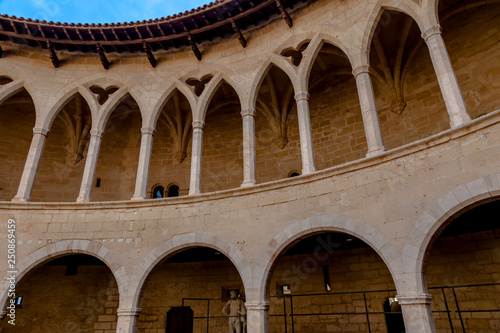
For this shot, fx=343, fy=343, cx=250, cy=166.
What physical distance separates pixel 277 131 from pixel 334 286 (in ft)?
17.9

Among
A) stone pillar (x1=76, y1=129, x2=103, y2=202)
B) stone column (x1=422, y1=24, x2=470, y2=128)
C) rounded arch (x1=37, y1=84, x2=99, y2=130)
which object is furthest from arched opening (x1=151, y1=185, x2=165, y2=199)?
stone column (x1=422, y1=24, x2=470, y2=128)

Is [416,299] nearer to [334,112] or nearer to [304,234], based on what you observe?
[304,234]

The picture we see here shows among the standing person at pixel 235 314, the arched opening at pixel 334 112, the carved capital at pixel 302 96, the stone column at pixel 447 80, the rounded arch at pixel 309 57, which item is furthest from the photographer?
the arched opening at pixel 334 112

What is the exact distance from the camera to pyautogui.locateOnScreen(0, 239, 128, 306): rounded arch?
7.96m

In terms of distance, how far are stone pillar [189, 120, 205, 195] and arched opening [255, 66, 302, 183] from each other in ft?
10.2

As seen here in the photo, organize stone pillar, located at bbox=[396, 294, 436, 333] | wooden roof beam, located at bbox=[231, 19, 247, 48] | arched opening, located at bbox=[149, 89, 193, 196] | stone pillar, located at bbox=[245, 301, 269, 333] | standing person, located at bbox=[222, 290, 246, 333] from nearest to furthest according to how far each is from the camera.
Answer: stone pillar, located at bbox=[396, 294, 436, 333]
stone pillar, located at bbox=[245, 301, 269, 333]
standing person, located at bbox=[222, 290, 246, 333]
wooden roof beam, located at bbox=[231, 19, 247, 48]
arched opening, located at bbox=[149, 89, 193, 196]

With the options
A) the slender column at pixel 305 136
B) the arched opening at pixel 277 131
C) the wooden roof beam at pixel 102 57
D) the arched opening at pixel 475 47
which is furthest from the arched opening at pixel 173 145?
the arched opening at pixel 475 47

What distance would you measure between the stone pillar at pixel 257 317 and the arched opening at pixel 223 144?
5633mm

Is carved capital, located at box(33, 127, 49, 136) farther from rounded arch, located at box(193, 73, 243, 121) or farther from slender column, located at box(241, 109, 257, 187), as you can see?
slender column, located at box(241, 109, 257, 187)

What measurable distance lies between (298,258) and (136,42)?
Result: 8.34 metres

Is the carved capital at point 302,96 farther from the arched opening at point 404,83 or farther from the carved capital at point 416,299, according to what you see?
the carved capital at point 416,299

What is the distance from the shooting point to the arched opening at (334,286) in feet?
29.9

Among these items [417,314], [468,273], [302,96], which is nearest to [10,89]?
[302,96]

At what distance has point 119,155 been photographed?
1337 cm
